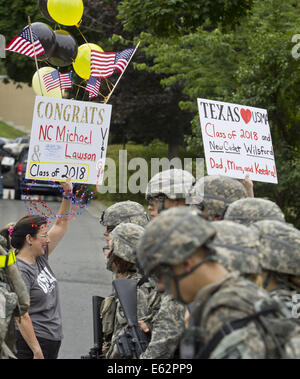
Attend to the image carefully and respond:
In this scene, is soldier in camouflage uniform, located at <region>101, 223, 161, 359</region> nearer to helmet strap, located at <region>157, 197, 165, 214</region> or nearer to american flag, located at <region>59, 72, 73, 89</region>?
helmet strap, located at <region>157, 197, 165, 214</region>

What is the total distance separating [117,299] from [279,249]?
54.7 inches

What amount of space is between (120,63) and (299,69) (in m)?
4.00

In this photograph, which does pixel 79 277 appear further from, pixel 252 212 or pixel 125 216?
pixel 252 212

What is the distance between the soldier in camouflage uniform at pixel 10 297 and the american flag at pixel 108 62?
4369 mm

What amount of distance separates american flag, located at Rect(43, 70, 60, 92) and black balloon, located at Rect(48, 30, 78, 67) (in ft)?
1.11

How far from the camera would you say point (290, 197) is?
11.2 meters

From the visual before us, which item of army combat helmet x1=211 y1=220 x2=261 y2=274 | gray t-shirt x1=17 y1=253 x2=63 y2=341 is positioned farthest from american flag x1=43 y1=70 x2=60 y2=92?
army combat helmet x1=211 y1=220 x2=261 y2=274

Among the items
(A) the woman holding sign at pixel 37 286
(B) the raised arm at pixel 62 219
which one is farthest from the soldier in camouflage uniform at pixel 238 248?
(B) the raised arm at pixel 62 219

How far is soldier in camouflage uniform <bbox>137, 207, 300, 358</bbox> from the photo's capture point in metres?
2.24

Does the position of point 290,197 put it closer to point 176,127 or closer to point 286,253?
point 286,253

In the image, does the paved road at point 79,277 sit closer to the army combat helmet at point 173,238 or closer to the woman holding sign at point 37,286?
the woman holding sign at point 37,286

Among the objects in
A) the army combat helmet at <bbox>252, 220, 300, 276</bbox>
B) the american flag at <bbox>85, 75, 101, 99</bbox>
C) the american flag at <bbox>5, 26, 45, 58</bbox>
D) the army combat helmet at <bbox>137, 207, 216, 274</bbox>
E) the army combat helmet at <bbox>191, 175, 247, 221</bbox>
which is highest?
the american flag at <bbox>5, 26, 45, 58</bbox>
